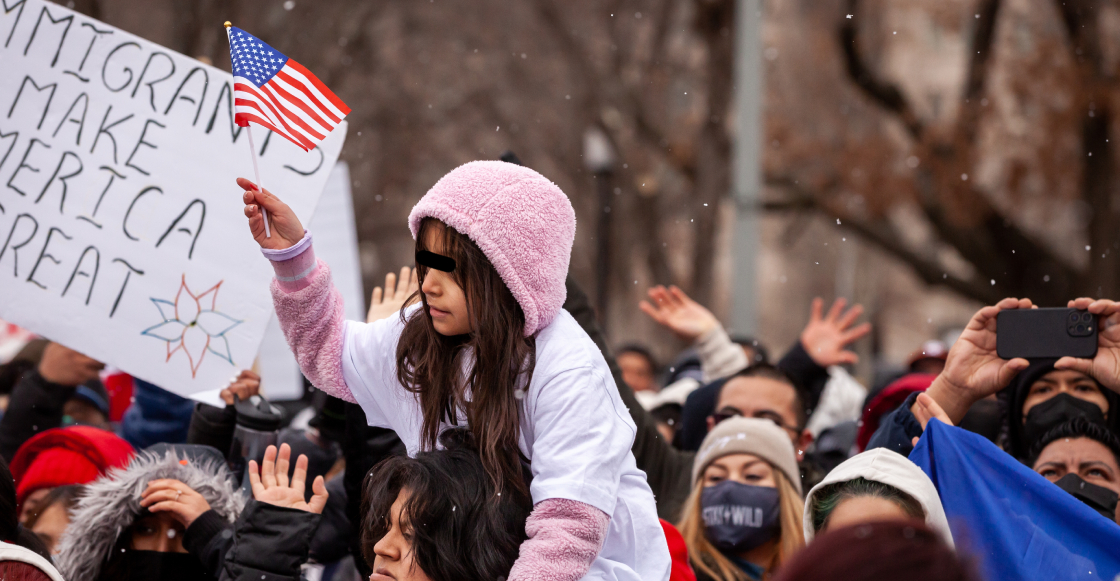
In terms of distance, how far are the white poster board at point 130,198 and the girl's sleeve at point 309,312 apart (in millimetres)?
790

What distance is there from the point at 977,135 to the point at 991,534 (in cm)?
1050

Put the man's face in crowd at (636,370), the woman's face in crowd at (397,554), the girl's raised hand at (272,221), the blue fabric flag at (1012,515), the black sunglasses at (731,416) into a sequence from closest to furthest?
1. the woman's face in crowd at (397,554)
2. the girl's raised hand at (272,221)
3. the blue fabric flag at (1012,515)
4. the black sunglasses at (731,416)
5. the man's face in crowd at (636,370)

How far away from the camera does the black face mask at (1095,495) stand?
3.41 metres

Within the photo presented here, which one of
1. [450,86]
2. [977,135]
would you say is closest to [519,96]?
[450,86]

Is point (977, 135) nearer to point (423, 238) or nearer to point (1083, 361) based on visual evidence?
point (1083, 361)

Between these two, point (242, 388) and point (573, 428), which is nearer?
point (573, 428)

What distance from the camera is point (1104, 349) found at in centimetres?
328

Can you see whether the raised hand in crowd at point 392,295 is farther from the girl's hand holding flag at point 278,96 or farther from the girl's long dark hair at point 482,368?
the girl's long dark hair at point 482,368

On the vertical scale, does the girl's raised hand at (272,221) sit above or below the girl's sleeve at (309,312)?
above

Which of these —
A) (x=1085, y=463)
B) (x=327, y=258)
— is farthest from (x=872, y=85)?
(x=1085, y=463)

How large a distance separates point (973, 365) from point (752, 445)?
951mm

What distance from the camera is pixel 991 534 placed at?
3.11 metres

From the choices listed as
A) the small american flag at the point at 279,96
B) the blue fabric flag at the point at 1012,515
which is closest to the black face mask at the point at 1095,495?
the blue fabric flag at the point at 1012,515

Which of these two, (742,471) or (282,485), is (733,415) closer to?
(742,471)
